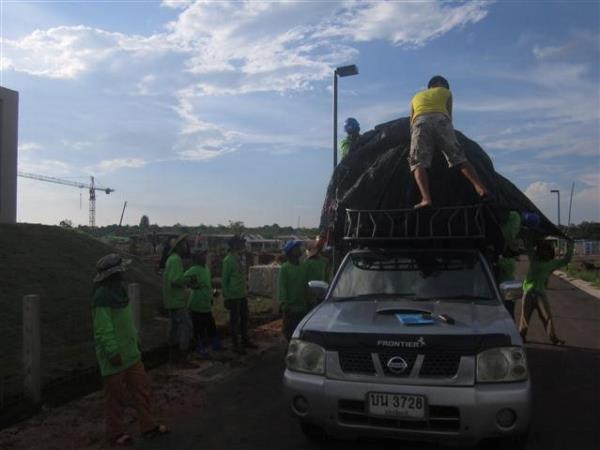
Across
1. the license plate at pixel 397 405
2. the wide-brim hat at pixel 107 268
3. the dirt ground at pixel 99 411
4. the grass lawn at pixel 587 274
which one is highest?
the wide-brim hat at pixel 107 268

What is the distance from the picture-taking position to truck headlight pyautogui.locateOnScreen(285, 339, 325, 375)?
4.47 metres

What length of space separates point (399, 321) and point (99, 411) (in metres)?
3.40

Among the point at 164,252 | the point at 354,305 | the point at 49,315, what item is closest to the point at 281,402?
the point at 354,305

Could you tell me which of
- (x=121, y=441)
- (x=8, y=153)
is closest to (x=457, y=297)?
(x=121, y=441)

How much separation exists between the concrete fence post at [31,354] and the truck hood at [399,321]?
3.10 meters

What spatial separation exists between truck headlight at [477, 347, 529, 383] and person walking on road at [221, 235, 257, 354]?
16.8ft

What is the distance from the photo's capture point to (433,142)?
6.32 metres

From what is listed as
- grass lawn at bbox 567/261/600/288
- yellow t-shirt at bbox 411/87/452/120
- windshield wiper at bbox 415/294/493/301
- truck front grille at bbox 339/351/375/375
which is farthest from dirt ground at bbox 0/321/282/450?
grass lawn at bbox 567/261/600/288

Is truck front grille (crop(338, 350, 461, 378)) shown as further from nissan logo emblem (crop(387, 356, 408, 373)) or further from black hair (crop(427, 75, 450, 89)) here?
black hair (crop(427, 75, 450, 89))

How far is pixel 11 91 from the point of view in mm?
18344

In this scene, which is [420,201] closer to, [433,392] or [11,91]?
[433,392]

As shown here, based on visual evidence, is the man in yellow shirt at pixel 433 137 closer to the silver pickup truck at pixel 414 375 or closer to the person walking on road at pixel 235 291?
the silver pickup truck at pixel 414 375

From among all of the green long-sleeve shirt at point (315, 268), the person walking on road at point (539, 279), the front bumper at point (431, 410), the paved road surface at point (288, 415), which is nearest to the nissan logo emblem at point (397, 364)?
the front bumper at point (431, 410)

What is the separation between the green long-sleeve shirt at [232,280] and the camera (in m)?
8.87
